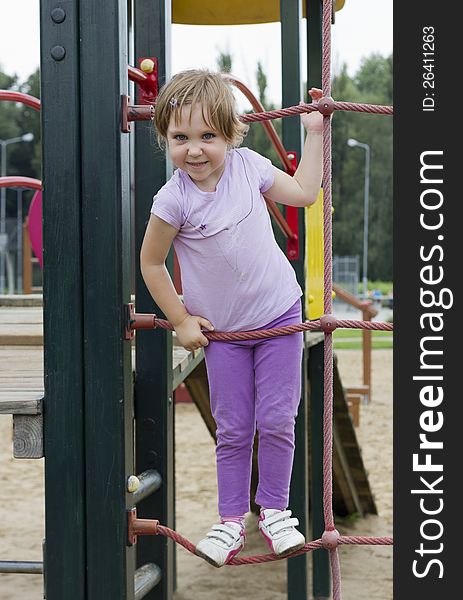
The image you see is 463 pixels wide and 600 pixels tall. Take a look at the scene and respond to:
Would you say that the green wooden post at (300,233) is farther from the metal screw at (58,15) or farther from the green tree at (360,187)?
the green tree at (360,187)

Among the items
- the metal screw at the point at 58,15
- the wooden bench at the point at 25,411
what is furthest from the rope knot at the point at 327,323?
the metal screw at the point at 58,15

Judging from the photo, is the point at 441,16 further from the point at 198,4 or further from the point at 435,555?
the point at 198,4

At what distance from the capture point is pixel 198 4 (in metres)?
4.47

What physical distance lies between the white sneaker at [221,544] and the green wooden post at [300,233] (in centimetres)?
178

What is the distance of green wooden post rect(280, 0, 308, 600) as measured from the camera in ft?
12.2

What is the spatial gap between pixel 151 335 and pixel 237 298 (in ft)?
1.43

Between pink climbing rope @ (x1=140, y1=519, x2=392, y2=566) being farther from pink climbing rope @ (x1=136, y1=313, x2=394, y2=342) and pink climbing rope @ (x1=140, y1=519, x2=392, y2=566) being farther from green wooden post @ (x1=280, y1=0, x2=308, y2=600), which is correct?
green wooden post @ (x1=280, y1=0, x2=308, y2=600)

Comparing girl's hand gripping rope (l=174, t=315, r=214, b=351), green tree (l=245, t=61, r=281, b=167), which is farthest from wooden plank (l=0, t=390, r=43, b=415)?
green tree (l=245, t=61, r=281, b=167)

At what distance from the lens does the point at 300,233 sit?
3861mm

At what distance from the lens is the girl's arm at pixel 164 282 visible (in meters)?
1.99

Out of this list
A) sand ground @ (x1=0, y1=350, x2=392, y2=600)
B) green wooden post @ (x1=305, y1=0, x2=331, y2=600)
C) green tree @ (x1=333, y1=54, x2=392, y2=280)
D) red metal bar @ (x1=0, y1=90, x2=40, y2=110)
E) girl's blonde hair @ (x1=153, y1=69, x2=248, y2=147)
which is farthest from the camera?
green tree @ (x1=333, y1=54, x2=392, y2=280)

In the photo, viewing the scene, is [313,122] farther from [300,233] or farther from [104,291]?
[300,233]

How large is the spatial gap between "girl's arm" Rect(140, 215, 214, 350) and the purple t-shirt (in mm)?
26

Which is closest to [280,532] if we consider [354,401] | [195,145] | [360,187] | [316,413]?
[195,145]
